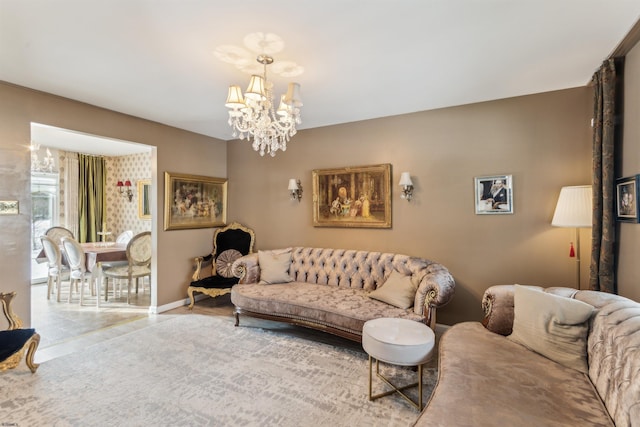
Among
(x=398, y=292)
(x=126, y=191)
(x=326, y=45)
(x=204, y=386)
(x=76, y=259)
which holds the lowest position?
(x=204, y=386)

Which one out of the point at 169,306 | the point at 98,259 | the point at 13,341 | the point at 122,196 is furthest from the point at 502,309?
the point at 122,196

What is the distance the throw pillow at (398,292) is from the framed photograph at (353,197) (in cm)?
91

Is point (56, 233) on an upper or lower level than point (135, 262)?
upper

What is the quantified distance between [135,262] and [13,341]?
2.33 metres

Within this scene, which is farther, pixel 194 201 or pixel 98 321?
pixel 194 201

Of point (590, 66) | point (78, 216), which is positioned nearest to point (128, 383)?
point (590, 66)

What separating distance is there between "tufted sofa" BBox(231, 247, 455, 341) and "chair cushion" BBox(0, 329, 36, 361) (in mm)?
1917

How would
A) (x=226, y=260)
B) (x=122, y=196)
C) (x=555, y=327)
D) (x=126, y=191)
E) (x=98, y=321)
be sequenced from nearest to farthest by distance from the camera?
(x=555, y=327) → (x=98, y=321) → (x=226, y=260) → (x=126, y=191) → (x=122, y=196)

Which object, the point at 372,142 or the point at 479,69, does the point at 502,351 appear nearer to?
the point at 479,69

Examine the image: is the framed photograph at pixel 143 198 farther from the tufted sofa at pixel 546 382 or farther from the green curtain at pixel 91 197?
the tufted sofa at pixel 546 382

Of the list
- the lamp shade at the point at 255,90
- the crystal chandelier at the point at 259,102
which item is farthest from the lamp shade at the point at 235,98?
the lamp shade at the point at 255,90

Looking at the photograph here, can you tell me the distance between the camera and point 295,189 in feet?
15.1

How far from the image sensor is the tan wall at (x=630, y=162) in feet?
7.10

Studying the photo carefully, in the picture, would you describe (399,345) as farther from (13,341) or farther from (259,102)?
(13,341)
